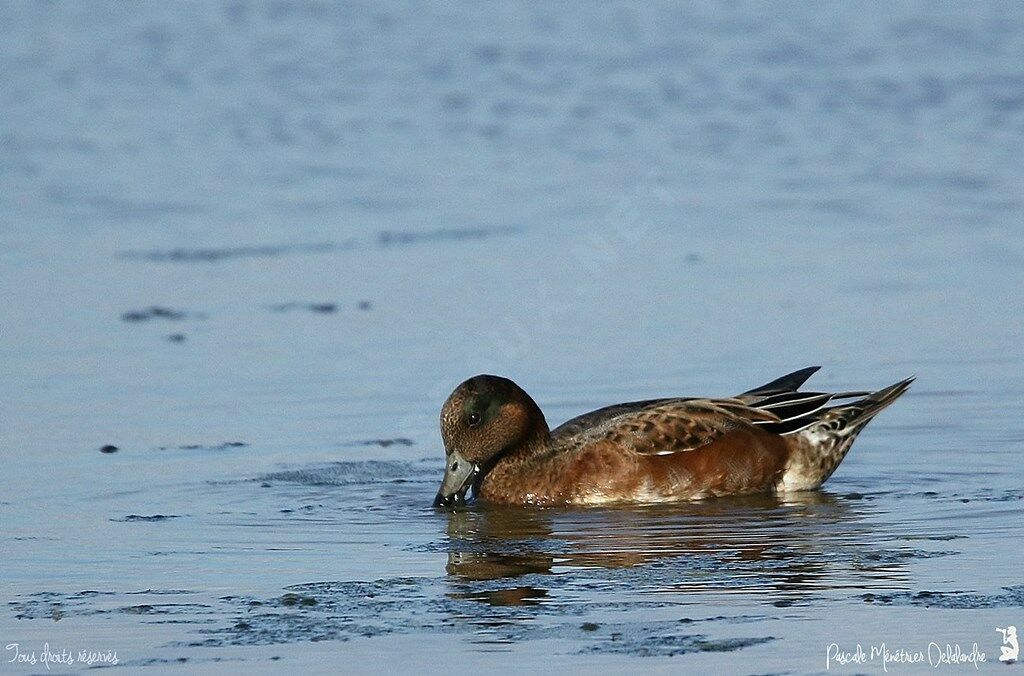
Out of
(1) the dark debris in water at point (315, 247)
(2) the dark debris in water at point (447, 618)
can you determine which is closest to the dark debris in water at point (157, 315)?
(1) the dark debris in water at point (315, 247)

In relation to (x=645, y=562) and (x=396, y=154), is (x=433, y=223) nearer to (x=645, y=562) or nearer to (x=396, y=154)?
(x=396, y=154)

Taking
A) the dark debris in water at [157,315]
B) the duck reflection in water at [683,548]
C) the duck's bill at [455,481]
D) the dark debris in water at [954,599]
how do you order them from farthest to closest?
the dark debris in water at [157,315]
the duck's bill at [455,481]
the duck reflection in water at [683,548]
the dark debris in water at [954,599]

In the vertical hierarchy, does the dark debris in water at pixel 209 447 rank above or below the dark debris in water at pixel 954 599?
above

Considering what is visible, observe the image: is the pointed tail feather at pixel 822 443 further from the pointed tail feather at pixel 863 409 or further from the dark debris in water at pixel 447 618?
the dark debris in water at pixel 447 618

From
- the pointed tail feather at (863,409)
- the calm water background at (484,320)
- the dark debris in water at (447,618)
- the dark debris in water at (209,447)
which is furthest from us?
the dark debris in water at (209,447)

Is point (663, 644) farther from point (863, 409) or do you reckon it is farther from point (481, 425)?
point (863, 409)

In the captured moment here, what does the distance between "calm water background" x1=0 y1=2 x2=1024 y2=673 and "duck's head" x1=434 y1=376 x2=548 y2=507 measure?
217 millimetres

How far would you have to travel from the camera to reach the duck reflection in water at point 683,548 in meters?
6.82

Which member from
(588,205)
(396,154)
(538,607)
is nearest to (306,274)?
(588,205)

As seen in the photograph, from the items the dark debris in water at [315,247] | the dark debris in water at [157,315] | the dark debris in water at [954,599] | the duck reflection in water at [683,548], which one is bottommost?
the dark debris in water at [954,599]

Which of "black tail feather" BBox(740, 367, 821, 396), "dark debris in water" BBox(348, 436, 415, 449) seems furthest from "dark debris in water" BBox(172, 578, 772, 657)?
"black tail feather" BBox(740, 367, 821, 396)

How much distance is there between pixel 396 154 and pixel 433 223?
2873 millimetres

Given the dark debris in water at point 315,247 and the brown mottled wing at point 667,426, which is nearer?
the brown mottled wing at point 667,426

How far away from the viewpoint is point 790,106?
1897 centimetres
